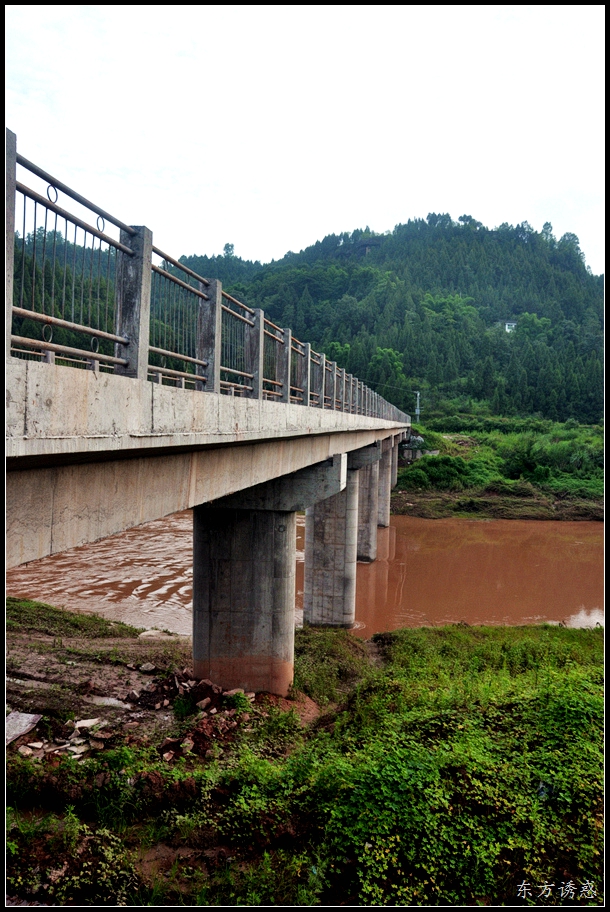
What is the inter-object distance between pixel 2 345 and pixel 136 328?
1574mm

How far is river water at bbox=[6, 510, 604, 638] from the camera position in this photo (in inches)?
854

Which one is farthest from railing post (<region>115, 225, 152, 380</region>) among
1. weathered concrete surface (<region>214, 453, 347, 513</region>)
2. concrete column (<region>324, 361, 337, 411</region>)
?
concrete column (<region>324, 361, 337, 411</region>)

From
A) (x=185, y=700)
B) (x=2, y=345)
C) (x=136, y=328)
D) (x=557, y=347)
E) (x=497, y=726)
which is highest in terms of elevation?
(x=557, y=347)

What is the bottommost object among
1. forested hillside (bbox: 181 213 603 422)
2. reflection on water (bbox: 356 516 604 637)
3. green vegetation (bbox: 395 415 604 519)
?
reflection on water (bbox: 356 516 604 637)

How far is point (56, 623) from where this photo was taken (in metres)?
16.2

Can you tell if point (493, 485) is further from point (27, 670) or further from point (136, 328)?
point (136, 328)

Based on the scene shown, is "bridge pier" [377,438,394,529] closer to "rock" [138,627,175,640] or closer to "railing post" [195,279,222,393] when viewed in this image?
"rock" [138,627,175,640]

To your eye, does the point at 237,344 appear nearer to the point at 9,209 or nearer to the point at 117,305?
the point at 117,305

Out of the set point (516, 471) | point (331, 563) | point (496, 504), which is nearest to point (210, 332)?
point (331, 563)

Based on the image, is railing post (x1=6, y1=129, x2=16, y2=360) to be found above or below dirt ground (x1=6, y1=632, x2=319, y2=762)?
above

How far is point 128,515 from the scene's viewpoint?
5625 mm

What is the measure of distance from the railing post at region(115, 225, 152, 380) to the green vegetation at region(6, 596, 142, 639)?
40.6ft

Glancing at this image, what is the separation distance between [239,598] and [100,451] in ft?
27.9

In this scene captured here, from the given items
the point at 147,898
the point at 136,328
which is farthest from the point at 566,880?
the point at 136,328
